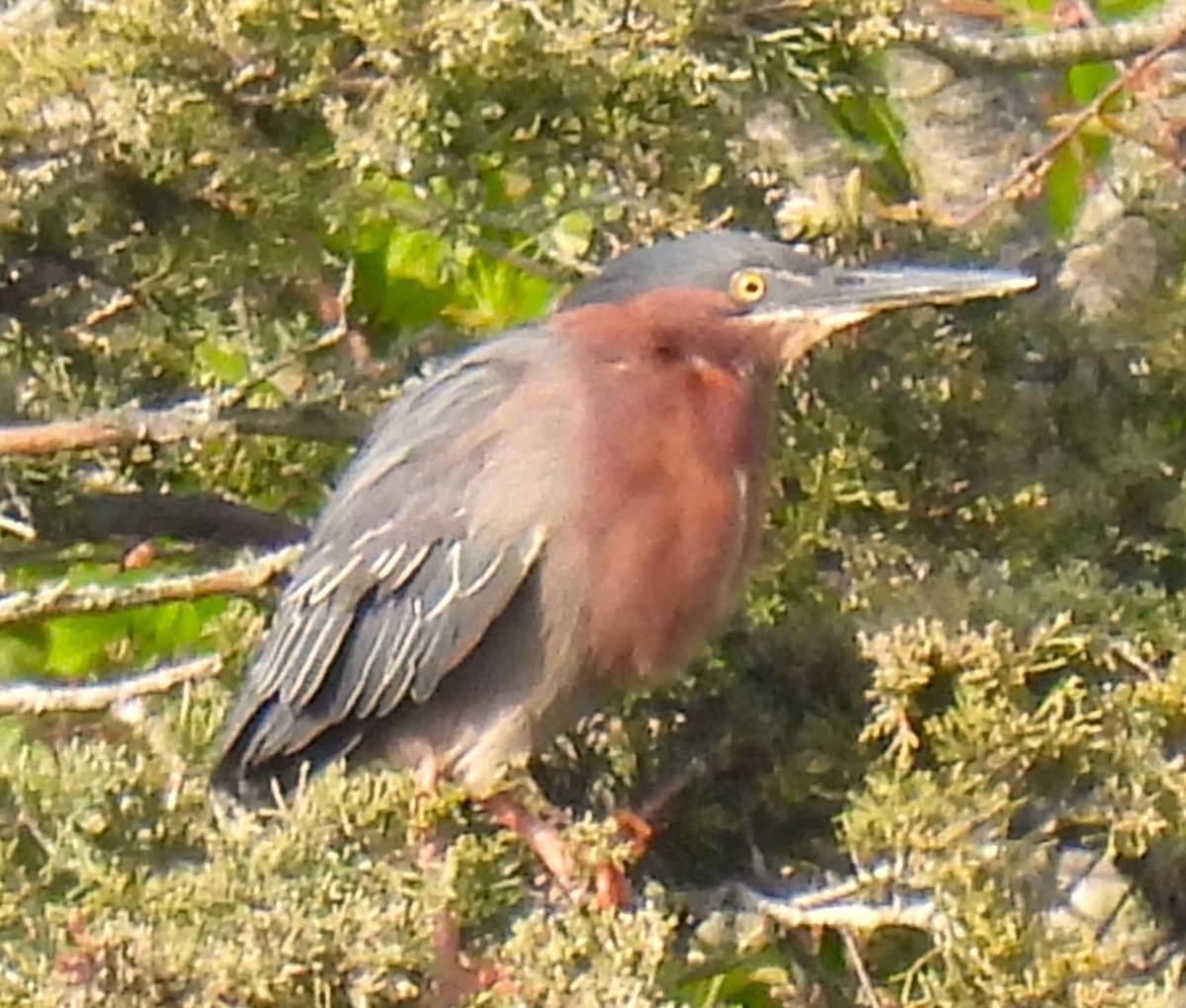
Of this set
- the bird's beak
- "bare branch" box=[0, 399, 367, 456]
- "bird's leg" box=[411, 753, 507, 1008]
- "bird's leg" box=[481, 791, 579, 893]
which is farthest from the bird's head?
"bird's leg" box=[411, 753, 507, 1008]

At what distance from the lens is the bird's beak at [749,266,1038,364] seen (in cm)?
250

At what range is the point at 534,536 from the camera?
8.55ft

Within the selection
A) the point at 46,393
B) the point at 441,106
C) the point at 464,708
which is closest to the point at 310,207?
the point at 441,106

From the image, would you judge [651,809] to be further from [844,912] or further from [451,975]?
[451,975]

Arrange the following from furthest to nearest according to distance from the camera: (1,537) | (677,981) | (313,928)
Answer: (1,537)
(677,981)
(313,928)

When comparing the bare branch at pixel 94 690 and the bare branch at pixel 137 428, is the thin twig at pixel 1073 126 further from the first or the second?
the bare branch at pixel 94 690

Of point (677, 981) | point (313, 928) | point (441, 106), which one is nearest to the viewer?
point (313, 928)

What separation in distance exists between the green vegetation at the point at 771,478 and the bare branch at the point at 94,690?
0.04 metres

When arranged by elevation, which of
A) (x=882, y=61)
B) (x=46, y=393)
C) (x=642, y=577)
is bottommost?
(x=642, y=577)

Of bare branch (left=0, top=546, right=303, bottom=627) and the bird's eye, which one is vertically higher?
the bird's eye

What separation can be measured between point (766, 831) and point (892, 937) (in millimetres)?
230

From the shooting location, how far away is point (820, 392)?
2686mm

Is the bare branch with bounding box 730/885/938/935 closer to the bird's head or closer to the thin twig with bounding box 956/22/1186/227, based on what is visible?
the bird's head

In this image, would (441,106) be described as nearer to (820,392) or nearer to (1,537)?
(820,392)
